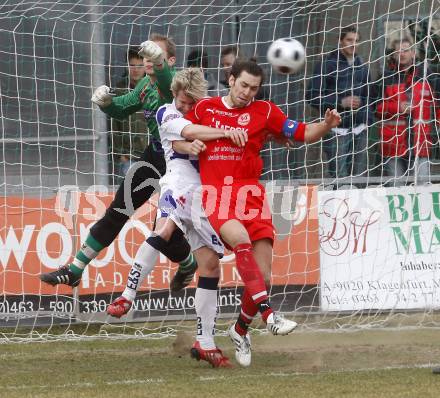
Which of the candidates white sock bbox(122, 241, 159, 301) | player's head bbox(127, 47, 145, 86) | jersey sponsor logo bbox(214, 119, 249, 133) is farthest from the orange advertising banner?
jersey sponsor logo bbox(214, 119, 249, 133)

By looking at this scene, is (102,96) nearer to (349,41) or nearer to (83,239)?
(83,239)

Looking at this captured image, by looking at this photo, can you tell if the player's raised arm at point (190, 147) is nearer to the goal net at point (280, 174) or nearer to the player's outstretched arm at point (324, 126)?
the player's outstretched arm at point (324, 126)

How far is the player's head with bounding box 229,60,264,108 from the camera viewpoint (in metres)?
8.28

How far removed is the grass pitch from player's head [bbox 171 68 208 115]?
76.9 inches

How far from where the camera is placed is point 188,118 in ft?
28.3

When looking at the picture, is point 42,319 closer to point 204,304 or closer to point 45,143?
point 45,143

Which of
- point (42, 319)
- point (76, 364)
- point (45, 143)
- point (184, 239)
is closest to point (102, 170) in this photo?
point (45, 143)

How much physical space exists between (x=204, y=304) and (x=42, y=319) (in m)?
3.28

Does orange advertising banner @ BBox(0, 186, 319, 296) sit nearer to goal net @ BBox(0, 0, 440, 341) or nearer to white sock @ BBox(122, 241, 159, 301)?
goal net @ BBox(0, 0, 440, 341)

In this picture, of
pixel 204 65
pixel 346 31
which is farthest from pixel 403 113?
pixel 204 65

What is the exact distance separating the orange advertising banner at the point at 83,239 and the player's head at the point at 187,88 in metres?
2.94

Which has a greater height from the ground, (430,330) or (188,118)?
(188,118)

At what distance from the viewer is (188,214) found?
29.0 ft

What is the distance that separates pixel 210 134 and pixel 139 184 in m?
1.66
